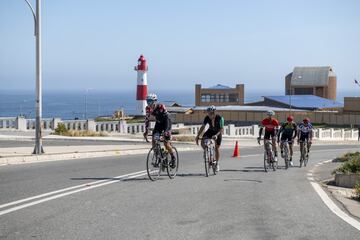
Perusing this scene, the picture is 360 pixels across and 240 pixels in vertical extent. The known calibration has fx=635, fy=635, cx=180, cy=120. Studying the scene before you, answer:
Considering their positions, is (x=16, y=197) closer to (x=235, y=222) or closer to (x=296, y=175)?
(x=235, y=222)

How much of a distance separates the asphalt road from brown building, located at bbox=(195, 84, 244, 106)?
297ft

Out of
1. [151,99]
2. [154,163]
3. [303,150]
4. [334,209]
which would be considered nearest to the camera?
[334,209]

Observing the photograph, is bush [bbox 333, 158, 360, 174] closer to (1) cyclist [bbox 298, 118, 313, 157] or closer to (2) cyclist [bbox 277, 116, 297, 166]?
(2) cyclist [bbox 277, 116, 297, 166]

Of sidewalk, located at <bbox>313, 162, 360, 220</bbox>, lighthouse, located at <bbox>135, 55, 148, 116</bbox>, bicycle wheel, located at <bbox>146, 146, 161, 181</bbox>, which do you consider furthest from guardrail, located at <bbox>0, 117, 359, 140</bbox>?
bicycle wheel, located at <bbox>146, 146, 161, 181</bbox>

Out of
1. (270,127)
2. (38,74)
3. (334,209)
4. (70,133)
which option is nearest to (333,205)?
(334,209)

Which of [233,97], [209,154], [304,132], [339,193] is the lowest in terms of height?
[339,193]

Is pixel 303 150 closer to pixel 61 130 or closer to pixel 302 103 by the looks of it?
pixel 61 130

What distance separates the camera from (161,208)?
31.8 ft

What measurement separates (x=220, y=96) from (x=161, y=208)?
9747 cm

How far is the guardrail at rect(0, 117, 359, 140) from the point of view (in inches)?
1692

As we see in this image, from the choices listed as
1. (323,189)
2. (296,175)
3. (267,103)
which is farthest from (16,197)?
(267,103)

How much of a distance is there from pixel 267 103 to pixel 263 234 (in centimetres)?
8935

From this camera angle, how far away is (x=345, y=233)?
7.92m

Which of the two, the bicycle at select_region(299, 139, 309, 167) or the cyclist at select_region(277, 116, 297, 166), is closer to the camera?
the cyclist at select_region(277, 116, 297, 166)
